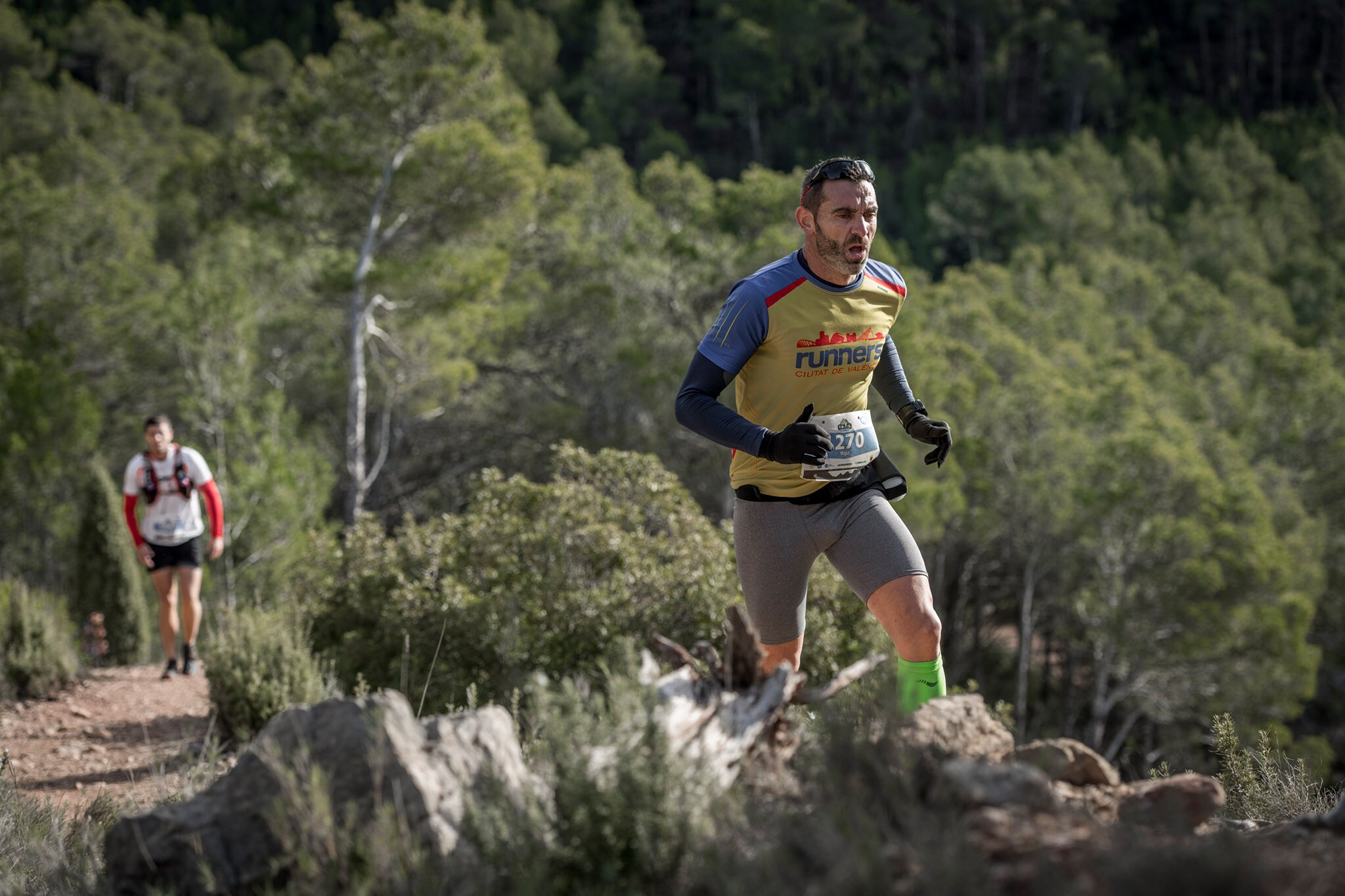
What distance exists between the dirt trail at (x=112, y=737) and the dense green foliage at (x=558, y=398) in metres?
1.12

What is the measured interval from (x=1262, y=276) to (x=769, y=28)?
3507 cm

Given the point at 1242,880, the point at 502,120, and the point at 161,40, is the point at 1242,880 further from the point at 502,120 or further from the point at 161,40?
the point at 161,40

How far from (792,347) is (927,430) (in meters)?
0.55

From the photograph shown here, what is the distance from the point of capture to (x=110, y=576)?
12.4m

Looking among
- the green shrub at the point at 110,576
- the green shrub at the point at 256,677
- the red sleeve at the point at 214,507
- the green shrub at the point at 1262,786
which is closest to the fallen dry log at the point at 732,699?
the green shrub at the point at 1262,786

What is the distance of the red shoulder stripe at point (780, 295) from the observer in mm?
2926

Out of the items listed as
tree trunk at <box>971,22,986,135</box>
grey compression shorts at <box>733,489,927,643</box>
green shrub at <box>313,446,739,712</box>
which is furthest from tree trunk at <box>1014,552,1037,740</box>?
tree trunk at <box>971,22,986,135</box>

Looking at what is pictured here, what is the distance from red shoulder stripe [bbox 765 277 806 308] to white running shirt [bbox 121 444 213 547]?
4.18 metres

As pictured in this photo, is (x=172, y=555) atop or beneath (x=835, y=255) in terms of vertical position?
beneath

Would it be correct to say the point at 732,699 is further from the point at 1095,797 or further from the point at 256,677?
the point at 256,677

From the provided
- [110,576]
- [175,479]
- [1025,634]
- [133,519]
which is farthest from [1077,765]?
[1025,634]

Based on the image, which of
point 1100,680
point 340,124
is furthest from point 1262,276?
point 340,124

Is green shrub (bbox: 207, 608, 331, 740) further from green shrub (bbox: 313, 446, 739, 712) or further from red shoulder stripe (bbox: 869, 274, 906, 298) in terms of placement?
red shoulder stripe (bbox: 869, 274, 906, 298)

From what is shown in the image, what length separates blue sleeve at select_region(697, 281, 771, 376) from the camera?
2885 millimetres
